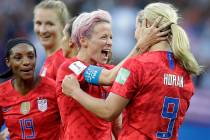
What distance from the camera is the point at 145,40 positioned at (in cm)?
445

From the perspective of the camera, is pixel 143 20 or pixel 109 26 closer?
pixel 143 20

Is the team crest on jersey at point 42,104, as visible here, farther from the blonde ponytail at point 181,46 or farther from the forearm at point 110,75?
the blonde ponytail at point 181,46

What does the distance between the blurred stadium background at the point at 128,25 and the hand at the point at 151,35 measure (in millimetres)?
5317

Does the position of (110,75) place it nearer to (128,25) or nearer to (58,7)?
(58,7)

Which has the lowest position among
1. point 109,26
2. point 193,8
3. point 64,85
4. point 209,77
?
point 209,77

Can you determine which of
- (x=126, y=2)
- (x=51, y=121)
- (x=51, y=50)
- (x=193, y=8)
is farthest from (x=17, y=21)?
(x=51, y=121)

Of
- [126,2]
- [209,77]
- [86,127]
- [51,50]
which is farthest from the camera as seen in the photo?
[126,2]

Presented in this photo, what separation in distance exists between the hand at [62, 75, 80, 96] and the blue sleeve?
0.08 m

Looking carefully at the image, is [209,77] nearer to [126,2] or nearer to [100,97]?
[126,2]

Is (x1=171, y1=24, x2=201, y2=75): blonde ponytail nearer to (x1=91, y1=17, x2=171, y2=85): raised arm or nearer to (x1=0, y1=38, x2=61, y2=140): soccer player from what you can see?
(x1=91, y1=17, x2=171, y2=85): raised arm

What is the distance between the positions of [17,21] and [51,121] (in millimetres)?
7528

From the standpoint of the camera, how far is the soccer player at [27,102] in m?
5.25

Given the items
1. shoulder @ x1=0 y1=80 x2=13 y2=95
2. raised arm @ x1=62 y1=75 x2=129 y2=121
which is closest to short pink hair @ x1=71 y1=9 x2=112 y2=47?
raised arm @ x1=62 y1=75 x2=129 y2=121

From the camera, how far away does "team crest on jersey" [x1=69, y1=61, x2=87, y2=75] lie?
15.5ft
